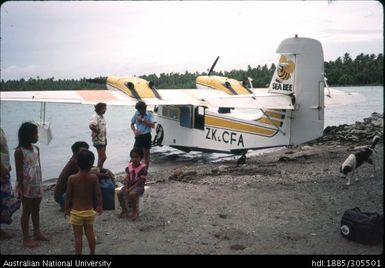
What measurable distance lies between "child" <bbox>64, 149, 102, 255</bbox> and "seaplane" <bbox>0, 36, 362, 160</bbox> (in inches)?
226

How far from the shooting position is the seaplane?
9703 millimetres

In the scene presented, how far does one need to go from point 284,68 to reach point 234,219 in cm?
621

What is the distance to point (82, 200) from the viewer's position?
3938 mm

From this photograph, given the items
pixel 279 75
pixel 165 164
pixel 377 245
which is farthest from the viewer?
pixel 165 164

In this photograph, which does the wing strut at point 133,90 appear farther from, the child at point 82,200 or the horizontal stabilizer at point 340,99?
the child at point 82,200

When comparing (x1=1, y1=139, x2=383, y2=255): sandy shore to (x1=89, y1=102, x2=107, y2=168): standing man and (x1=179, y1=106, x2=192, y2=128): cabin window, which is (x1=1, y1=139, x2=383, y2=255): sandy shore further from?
(x1=179, y1=106, x2=192, y2=128): cabin window

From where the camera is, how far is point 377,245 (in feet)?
13.5

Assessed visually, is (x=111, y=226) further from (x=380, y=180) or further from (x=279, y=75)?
(x=279, y=75)

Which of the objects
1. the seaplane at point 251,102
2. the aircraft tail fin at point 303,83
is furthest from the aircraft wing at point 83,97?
the aircraft tail fin at point 303,83

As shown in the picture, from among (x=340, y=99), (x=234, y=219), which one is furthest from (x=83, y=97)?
(x=340, y=99)

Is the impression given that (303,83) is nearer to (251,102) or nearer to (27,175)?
(251,102)

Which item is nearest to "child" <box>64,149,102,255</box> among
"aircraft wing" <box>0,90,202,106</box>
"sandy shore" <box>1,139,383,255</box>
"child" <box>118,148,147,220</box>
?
"sandy shore" <box>1,139,383,255</box>

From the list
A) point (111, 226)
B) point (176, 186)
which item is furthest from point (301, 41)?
point (111, 226)
